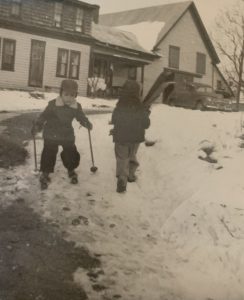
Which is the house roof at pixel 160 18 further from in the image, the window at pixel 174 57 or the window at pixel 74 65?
the window at pixel 74 65

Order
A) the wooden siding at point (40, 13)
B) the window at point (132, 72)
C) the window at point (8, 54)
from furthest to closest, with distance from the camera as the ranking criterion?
the window at point (132, 72) → the window at point (8, 54) → the wooden siding at point (40, 13)

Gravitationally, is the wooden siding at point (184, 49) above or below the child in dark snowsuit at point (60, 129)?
above

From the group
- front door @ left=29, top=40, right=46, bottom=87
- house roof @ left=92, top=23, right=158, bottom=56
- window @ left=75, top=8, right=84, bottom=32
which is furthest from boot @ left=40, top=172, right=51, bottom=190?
house roof @ left=92, top=23, right=158, bottom=56

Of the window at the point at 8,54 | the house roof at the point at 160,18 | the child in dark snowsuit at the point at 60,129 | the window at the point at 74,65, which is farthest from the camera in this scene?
the house roof at the point at 160,18

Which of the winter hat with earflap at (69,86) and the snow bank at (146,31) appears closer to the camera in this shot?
the winter hat with earflap at (69,86)

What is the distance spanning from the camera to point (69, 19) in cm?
2564

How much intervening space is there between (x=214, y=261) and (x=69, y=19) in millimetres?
21899

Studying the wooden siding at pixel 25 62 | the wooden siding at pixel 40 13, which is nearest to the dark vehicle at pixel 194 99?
the wooden siding at pixel 25 62

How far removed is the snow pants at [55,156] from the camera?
731cm

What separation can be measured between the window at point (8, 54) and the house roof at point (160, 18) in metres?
10.6

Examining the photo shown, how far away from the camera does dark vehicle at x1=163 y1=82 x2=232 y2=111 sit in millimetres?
20203

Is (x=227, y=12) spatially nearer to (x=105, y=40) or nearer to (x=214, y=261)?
Result: (x=105, y=40)

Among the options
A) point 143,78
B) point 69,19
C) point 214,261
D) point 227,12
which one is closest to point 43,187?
point 214,261

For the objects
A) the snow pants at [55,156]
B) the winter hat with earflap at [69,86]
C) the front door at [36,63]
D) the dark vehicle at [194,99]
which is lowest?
the snow pants at [55,156]
